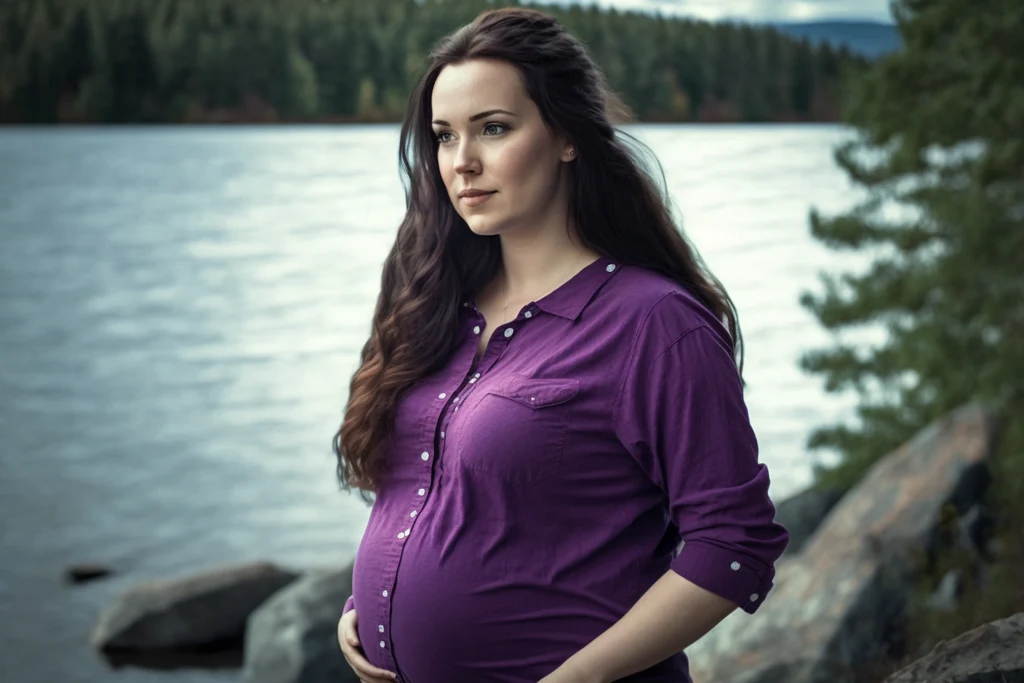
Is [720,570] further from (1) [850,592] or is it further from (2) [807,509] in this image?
(2) [807,509]

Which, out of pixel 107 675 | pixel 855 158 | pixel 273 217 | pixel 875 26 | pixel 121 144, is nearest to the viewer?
pixel 107 675

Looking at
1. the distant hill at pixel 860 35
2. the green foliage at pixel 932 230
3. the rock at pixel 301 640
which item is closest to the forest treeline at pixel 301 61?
the distant hill at pixel 860 35

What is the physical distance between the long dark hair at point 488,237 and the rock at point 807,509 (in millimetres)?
3948

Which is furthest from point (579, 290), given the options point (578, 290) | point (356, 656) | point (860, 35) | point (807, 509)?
point (860, 35)

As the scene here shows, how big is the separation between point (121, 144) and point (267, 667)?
112 feet

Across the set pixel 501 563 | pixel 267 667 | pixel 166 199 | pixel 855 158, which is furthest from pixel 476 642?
pixel 166 199

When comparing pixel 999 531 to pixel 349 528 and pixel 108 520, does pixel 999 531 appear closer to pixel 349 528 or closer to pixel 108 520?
pixel 349 528

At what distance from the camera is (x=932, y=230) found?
522 centimetres

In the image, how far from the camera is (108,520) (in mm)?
7262

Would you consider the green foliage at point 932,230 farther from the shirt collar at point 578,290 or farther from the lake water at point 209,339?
the shirt collar at point 578,290

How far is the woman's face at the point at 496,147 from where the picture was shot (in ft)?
4.83

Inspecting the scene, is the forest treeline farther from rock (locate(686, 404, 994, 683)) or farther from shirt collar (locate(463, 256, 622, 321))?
shirt collar (locate(463, 256, 622, 321))

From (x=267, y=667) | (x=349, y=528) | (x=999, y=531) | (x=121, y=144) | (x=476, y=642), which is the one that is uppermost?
(x=476, y=642)

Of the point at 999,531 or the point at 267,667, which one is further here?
the point at 267,667
